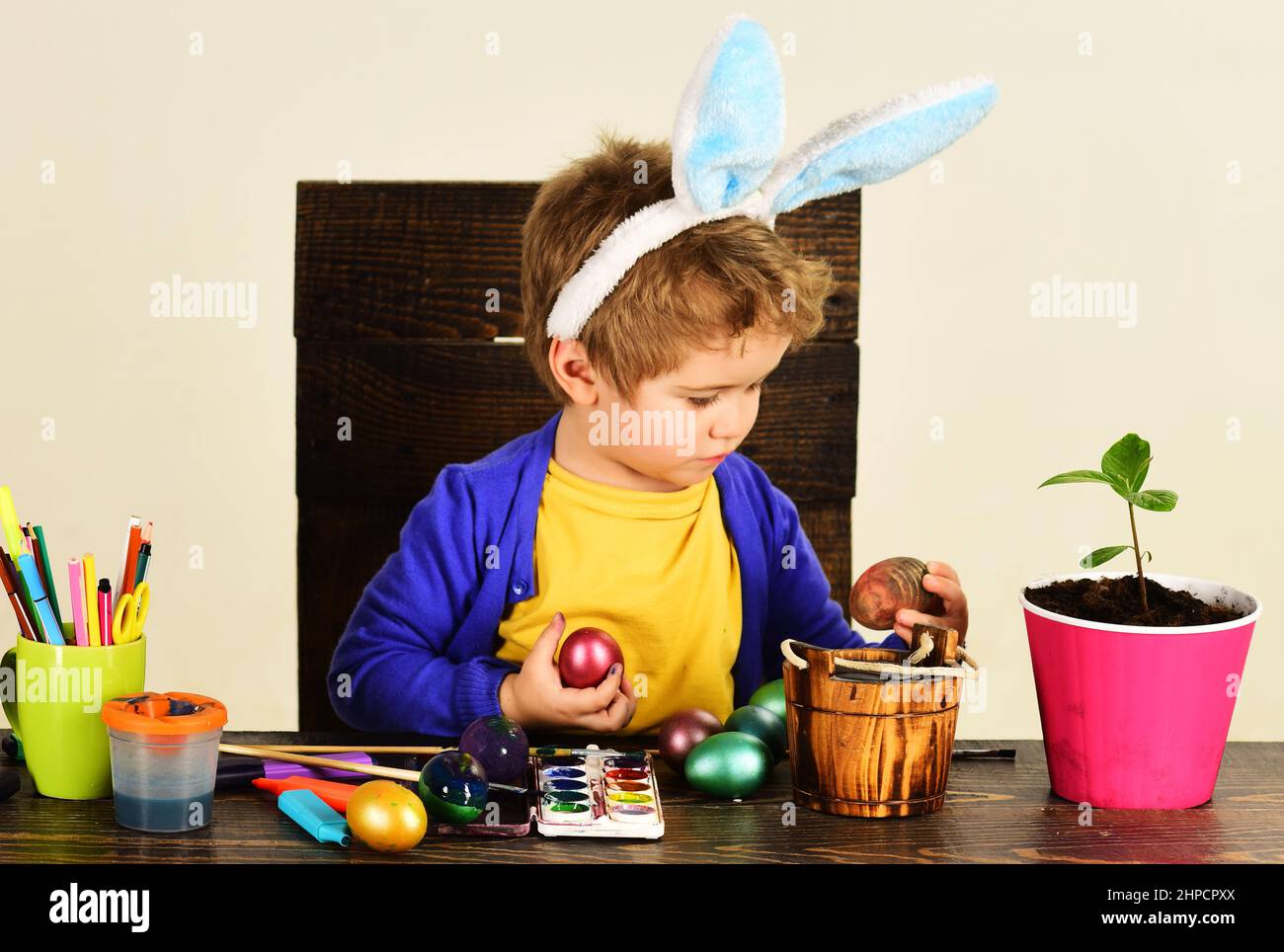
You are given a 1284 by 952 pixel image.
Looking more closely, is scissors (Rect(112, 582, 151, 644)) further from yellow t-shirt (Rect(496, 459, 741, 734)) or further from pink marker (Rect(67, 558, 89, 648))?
yellow t-shirt (Rect(496, 459, 741, 734))

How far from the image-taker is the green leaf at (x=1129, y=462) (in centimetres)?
119

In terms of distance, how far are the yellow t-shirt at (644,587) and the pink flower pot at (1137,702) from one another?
543 mm

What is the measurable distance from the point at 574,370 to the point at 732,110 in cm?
38

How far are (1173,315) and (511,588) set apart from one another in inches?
65.3

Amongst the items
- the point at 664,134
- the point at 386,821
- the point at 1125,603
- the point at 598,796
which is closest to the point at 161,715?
the point at 386,821

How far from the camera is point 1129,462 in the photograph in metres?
1.19

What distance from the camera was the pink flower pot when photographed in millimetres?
1145

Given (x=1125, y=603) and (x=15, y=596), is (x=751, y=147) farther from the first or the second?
(x=15, y=596)

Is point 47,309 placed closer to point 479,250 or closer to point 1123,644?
point 479,250

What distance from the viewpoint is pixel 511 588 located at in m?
1.62

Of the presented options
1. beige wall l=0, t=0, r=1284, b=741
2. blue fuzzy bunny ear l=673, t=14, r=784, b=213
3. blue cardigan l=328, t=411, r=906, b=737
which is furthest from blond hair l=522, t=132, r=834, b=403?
beige wall l=0, t=0, r=1284, b=741

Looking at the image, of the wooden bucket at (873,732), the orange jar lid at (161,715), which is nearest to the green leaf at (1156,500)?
the wooden bucket at (873,732)

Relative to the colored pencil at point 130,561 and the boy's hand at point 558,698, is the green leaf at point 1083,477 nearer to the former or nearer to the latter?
the boy's hand at point 558,698
